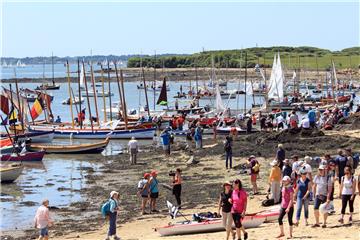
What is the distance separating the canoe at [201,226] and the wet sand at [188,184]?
267 millimetres

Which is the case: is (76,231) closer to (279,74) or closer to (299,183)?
(299,183)

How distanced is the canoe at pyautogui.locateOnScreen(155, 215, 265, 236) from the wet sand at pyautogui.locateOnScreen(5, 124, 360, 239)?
0.88ft

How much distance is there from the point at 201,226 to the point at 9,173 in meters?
15.7

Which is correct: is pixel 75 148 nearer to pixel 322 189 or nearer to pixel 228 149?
pixel 228 149

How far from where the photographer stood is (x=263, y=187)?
84.4 feet

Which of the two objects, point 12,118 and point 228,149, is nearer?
point 228,149

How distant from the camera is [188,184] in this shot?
28.6 metres

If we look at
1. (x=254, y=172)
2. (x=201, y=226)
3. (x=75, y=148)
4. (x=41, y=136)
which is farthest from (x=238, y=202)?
(x=41, y=136)

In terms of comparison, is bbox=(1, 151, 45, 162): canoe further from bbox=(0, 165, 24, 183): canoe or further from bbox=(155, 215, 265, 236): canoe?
bbox=(155, 215, 265, 236): canoe

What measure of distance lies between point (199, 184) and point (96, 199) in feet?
13.3

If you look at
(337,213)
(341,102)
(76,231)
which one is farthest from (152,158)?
(341,102)

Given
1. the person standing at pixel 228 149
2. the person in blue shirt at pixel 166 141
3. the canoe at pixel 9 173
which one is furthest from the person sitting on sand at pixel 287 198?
the person in blue shirt at pixel 166 141

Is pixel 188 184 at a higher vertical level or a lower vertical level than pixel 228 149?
lower

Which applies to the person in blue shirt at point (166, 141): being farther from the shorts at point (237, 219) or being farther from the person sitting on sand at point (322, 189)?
the shorts at point (237, 219)
